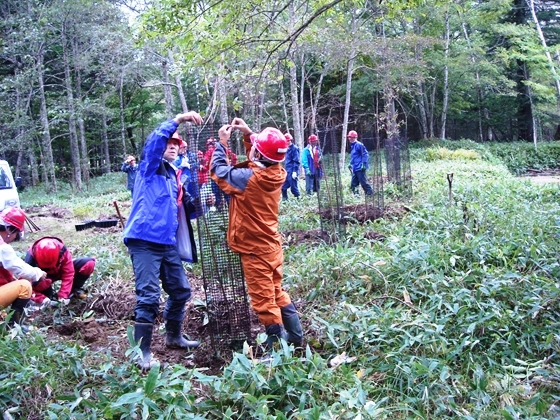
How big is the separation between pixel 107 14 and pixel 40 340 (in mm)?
20545

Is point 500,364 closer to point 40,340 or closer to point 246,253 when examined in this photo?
point 246,253

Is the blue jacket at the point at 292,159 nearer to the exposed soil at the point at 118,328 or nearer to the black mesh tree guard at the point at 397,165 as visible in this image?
the black mesh tree guard at the point at 397,165

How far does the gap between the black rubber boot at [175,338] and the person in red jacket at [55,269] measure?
1450 millimetres

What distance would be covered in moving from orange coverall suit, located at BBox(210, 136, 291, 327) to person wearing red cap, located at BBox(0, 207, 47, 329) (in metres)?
1.81

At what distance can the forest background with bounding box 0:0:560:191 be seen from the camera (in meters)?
18.6

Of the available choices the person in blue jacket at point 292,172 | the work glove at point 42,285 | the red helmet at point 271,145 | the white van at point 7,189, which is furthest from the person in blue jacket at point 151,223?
the white van at point 7,189

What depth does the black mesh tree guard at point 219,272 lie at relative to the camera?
386 centimetres

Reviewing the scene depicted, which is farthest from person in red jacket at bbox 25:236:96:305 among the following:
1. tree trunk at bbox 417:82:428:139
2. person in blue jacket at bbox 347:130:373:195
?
tree trunk at bbox 417:82:428:139

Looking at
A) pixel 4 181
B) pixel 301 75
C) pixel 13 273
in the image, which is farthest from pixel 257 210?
pixel 301 75

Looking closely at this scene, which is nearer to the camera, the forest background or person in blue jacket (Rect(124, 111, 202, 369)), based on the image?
person in blue jacket (Rect(124, 111, 202, 369))

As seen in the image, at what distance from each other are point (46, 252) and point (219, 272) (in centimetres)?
200

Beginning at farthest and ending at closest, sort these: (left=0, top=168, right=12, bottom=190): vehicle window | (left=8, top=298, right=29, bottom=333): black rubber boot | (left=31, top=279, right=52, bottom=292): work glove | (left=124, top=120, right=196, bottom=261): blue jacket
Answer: (left=0, top=168, right=12, bottom=190): vehicle window → (left=31, top=279, right=52, bottom=292): work glove → (left=8, top=298, right=29, bottom=333): black rubber boot → (left=124, top=120, right=196, bottom=261): blue jacket

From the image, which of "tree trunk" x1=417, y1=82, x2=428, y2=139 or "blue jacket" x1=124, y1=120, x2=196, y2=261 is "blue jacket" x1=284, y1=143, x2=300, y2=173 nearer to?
"blue jacket" x1=124, y1=120, x2=196, y2=261

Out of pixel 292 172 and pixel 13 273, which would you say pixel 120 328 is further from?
pixel 292 172
